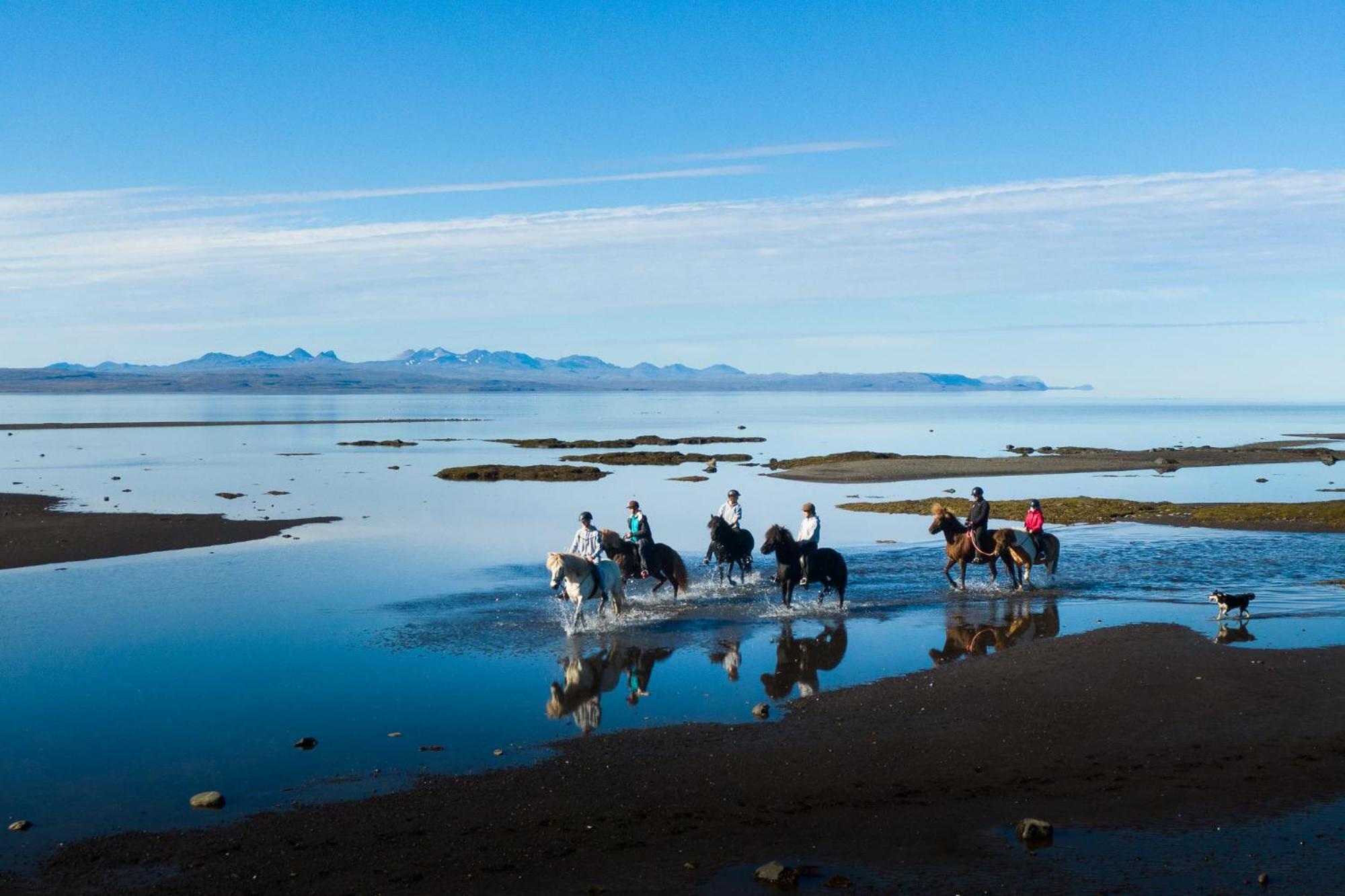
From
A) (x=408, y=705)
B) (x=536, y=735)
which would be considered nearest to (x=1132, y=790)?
(x=536, y=735)

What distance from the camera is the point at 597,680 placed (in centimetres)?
1819

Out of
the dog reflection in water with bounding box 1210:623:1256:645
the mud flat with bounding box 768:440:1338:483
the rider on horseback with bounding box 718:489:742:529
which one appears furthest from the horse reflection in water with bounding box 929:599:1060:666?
the mud flat with bounding box 768:440:1338:483

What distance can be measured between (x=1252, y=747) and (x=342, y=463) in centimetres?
6593

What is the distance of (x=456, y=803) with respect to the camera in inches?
487

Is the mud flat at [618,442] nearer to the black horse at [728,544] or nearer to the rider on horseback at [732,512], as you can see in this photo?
the rider on horseback at [732,512]

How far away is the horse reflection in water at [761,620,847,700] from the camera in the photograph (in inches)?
699

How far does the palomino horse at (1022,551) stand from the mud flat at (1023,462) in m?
32.6

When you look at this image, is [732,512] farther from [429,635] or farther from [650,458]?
[650,458]

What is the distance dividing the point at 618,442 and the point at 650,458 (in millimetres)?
23543

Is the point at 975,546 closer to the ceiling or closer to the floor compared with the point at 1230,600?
closer to the ceiling

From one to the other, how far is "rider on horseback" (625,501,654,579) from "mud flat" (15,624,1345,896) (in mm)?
9211

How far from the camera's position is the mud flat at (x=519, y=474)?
62.2 meters

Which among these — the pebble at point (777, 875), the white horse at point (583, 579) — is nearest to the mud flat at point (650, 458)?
the white horse at point (583, 579)

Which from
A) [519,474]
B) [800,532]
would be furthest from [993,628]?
[519,474]
